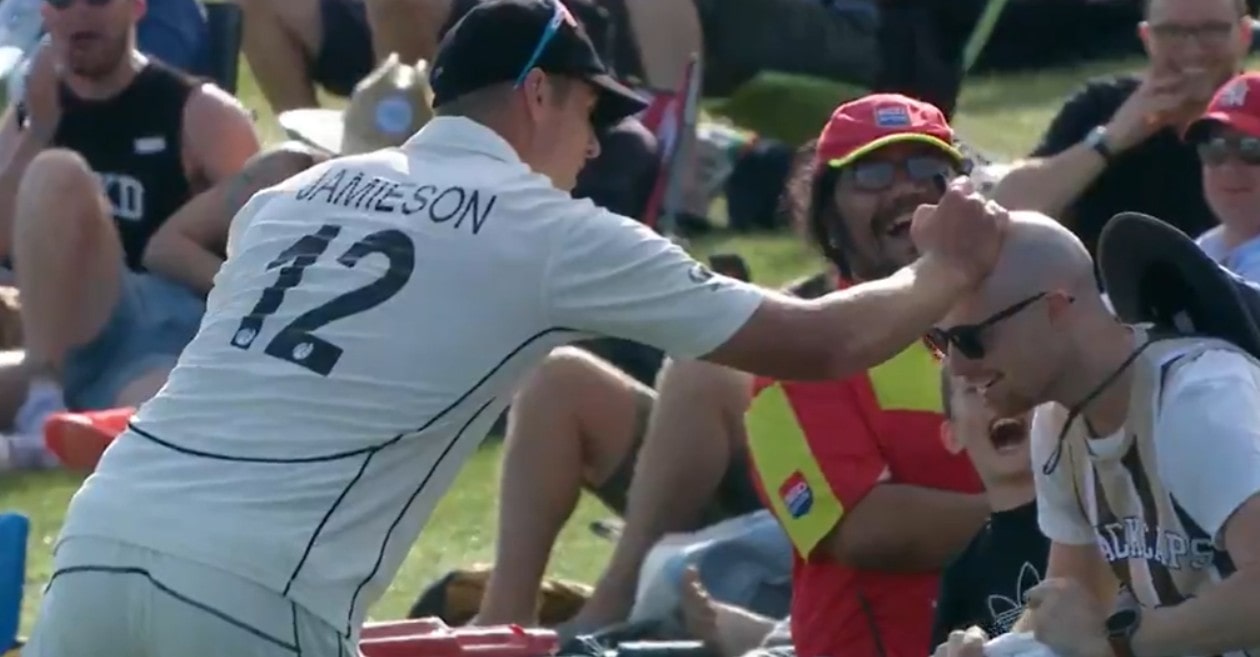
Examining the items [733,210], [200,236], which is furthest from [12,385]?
[733,210]

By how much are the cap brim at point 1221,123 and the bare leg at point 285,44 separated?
4.66 meters

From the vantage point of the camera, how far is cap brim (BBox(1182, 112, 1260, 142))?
6.11 metres

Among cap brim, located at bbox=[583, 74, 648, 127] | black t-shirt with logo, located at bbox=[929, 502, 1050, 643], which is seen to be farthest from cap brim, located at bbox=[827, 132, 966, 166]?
cap brim, located at bbox=[583, 74, 648, 127]

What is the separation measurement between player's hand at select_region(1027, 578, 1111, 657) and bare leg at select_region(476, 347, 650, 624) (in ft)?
8.11

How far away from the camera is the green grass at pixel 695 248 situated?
6.86 meters

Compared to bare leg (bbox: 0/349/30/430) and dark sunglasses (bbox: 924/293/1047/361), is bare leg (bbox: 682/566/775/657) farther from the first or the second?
bare leg (bbox: 0/349/30/430)

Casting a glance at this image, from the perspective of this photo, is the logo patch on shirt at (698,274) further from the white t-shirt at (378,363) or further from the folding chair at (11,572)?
the folding chair at (11,572)

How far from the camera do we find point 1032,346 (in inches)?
144

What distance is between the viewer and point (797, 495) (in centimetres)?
520

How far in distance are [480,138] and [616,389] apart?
2342 mm

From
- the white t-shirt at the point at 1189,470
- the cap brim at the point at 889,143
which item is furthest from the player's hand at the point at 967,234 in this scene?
the cap brim at the point at 889,143

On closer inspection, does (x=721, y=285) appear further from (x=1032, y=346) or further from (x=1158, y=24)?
(x=1158, y=24)

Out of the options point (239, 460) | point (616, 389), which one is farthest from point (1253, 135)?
point (239, 460)

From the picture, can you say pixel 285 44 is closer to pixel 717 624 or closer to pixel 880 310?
pixel 717 624
